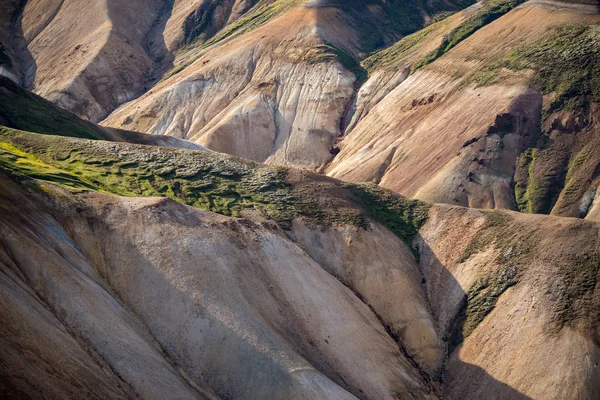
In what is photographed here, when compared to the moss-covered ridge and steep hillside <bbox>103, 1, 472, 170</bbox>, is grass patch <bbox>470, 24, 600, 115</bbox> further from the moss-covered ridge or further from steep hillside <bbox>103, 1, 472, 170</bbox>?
the moss-covered ridge

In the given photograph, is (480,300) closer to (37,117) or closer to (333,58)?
(37,117)

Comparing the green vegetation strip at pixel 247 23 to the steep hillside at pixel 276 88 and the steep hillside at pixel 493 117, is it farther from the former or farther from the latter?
the steep hillside at pixel 493 117

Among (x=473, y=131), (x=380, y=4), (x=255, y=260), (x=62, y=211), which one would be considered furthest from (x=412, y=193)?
(x=380, y=4)

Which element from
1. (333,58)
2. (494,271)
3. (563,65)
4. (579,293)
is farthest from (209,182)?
(333,58)

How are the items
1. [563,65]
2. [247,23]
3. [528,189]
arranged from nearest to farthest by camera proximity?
1. [528,189]
2. [563,65]
3. [247,23]

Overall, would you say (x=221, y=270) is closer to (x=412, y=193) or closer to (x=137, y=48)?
(x=412, y=193)

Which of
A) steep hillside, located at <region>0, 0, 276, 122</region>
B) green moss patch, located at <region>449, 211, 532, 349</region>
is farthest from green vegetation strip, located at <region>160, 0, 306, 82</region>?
green moss patch, located at <region>449, 211, 532, 349</region>
